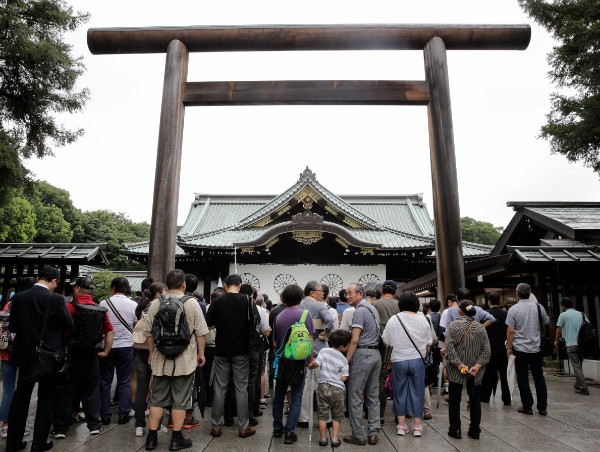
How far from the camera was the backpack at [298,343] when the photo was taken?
500 centimetres

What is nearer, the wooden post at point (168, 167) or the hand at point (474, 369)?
the hand at point (474, 369)

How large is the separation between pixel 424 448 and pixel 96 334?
373 cm

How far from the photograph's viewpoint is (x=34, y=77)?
40.6 feet

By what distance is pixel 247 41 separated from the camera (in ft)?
27.0

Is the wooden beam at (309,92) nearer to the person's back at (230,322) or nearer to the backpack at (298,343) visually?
the person's back at (230,322)

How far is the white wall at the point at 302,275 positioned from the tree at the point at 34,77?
743 cm

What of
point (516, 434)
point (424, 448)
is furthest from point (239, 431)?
point (516, 434)

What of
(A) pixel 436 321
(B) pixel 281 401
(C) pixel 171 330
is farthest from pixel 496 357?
(C) pixel 171 330

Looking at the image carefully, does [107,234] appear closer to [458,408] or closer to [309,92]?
[309,92]

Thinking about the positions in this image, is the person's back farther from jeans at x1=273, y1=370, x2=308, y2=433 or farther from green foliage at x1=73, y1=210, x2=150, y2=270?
green foliage at x1=73, y1=210, x2=150, y2=270

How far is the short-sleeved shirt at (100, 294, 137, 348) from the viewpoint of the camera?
588cm

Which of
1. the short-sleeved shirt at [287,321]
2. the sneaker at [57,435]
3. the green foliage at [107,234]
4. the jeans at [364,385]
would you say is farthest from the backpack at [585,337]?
the green foliage at [107,234]

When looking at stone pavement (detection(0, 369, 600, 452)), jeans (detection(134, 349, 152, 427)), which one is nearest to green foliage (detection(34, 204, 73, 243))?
stone pavement (detection(0, 369, 600, 452))

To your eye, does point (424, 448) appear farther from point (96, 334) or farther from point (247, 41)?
point (247, 41)
